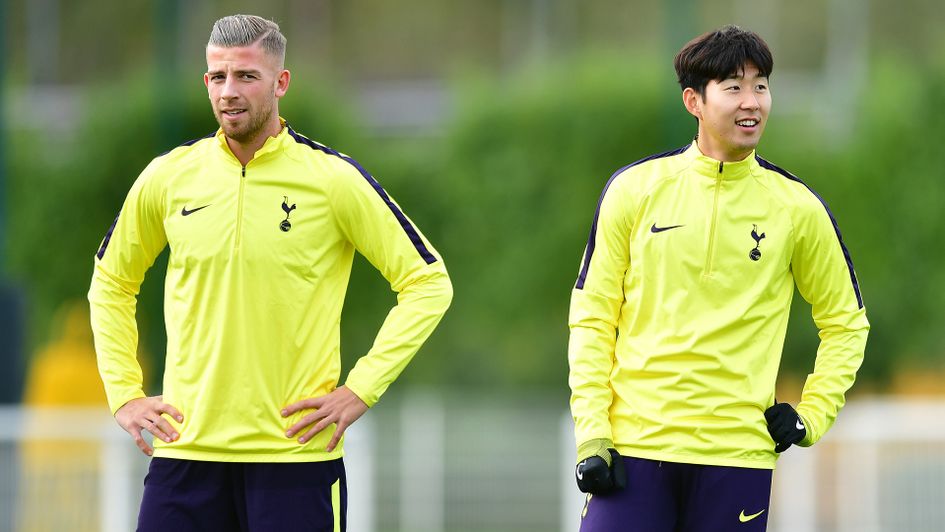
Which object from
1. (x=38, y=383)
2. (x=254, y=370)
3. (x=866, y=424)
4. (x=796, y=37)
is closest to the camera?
(x=254, y=370)

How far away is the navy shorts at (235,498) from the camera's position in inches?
183

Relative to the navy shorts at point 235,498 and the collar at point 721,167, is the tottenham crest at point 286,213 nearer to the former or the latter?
the navy shorts at point 235,498

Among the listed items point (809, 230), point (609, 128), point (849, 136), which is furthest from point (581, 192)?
point (809, 230)

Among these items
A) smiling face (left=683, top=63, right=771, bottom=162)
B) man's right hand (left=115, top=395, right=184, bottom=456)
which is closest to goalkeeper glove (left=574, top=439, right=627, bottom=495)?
smiling face (left=683, top=63, right=771, bottom=162)

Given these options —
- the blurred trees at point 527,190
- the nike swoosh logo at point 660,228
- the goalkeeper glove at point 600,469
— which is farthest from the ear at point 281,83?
the blurred trees at point 527,190

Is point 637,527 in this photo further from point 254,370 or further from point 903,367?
point 903,367

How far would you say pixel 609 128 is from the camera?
784 inches

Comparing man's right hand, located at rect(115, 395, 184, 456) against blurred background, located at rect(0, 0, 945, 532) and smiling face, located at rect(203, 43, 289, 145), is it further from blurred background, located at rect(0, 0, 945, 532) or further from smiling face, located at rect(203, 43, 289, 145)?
blurred background, located at rect(0, 0, 945, 532)

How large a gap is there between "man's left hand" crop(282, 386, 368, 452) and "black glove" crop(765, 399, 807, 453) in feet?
4.04

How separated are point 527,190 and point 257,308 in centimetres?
1551

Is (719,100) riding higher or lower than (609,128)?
lower

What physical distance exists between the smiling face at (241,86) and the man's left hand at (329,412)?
82 centimetres

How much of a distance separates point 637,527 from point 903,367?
50.0ft

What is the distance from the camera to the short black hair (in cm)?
477
